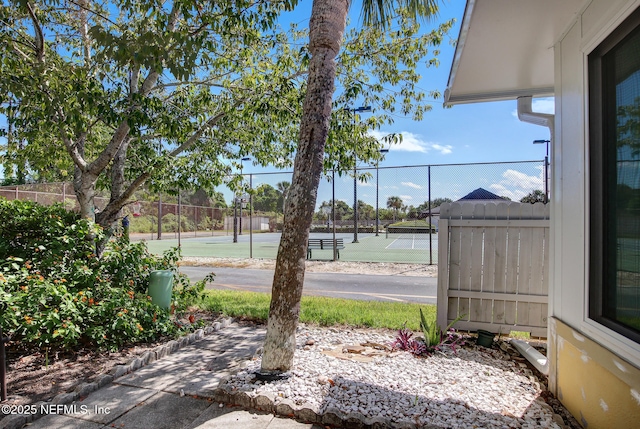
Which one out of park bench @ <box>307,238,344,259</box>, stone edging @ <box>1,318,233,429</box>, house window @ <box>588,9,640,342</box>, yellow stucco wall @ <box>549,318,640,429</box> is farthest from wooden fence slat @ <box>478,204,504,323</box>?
park bench @ <box>307,238,344,259</box>

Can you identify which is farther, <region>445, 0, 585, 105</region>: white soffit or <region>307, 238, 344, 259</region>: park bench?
<region>307, 238, 344, 259</region>: park bench

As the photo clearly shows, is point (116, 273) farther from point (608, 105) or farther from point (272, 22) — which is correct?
point (608, 105)

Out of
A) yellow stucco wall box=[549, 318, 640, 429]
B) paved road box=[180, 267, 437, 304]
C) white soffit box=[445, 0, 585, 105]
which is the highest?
white soffit box=[445, 0, 585, 105]

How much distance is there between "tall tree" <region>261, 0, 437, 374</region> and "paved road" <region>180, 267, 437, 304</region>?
14.5 feet

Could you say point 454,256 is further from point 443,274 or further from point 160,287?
point 160,287

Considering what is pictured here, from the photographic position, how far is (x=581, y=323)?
2441mm

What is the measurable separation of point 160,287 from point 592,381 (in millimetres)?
4661

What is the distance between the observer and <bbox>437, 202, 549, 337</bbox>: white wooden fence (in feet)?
13.0

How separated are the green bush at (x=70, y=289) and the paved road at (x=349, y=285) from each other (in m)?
4.00

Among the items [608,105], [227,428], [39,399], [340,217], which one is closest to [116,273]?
[39,399]

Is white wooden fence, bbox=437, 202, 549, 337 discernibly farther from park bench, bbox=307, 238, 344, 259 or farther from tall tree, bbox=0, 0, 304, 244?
park bench, bbox=307, 238, 344, 259

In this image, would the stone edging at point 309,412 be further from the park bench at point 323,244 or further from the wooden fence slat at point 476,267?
the park bench at point 323,244

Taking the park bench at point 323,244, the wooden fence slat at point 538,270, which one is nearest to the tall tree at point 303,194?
the wooden fence slat at point 538,270

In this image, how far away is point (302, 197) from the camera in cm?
296
